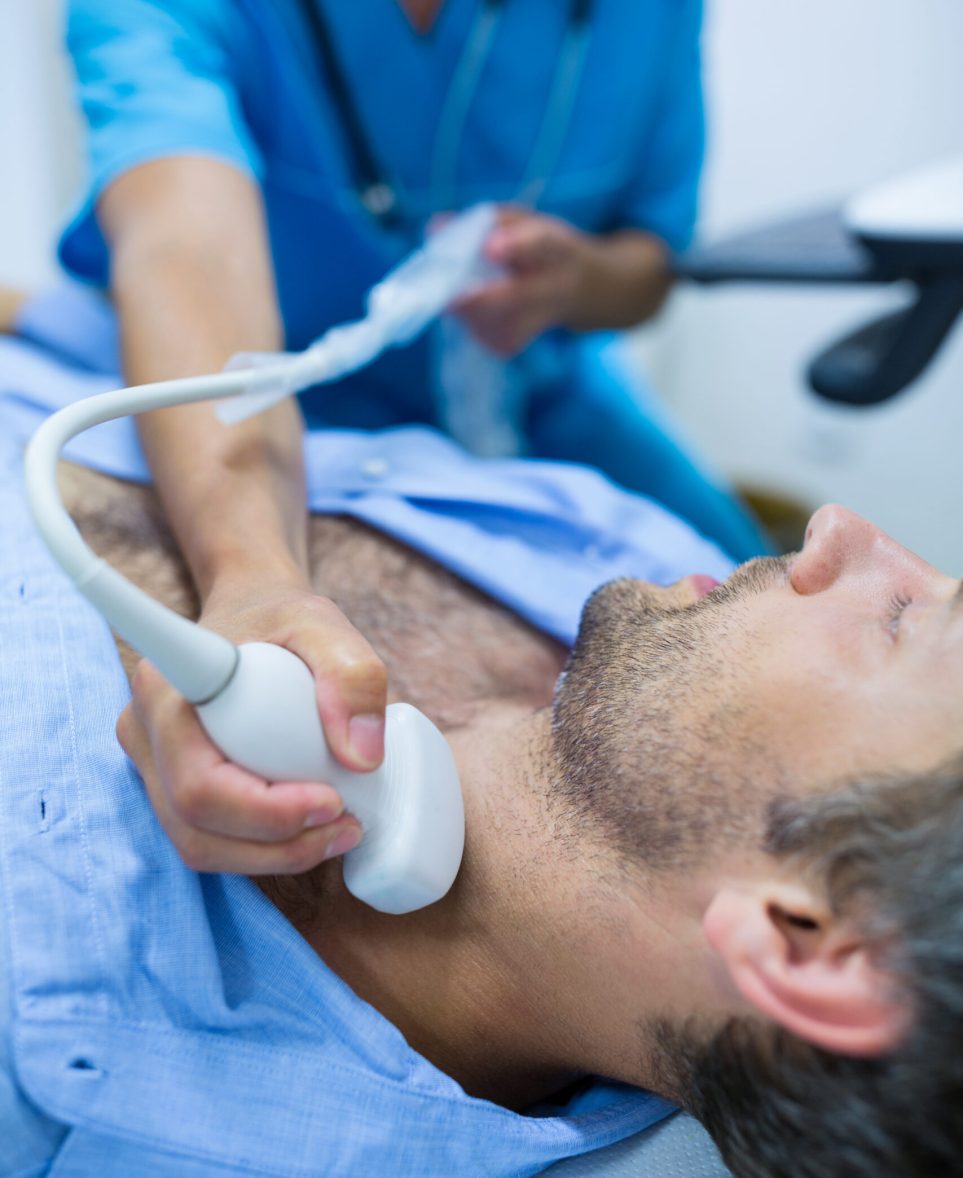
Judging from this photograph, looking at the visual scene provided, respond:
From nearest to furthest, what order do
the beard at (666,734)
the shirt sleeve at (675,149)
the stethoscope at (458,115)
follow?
the beard at (666,734) < the stethoscope at (458,115) < the shirt sleeve at (675,149)

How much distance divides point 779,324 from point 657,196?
0.64 meters

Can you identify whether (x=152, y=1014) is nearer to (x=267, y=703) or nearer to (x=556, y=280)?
(x=267, y=703)

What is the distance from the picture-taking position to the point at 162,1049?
1.73ft

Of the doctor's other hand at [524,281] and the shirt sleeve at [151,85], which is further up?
the shirt sleeve at [151,85]

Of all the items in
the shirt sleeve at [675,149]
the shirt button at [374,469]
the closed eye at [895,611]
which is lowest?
the shirt button at [374,469]

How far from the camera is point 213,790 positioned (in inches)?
17.6

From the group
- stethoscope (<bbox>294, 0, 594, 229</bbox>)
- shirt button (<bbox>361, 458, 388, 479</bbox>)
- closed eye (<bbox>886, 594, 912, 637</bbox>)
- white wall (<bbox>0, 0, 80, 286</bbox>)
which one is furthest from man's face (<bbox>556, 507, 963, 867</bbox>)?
white wall (<bbox>0, 0, 80, 286</bbox>)

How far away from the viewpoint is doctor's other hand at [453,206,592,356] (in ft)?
3.52

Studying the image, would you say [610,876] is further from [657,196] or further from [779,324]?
[779,324]

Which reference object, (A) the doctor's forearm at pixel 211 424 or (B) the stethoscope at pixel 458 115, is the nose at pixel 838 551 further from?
(B) the stethoscope at pixel 458 115

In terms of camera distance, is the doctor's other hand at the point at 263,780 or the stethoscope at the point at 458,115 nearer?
the doctor's other hand at the point at 263,780

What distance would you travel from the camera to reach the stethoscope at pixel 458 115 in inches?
40.3

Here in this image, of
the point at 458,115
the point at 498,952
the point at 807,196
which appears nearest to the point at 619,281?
the point at 458,115

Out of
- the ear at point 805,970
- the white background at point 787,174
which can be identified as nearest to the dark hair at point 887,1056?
the ear at point 805,970
